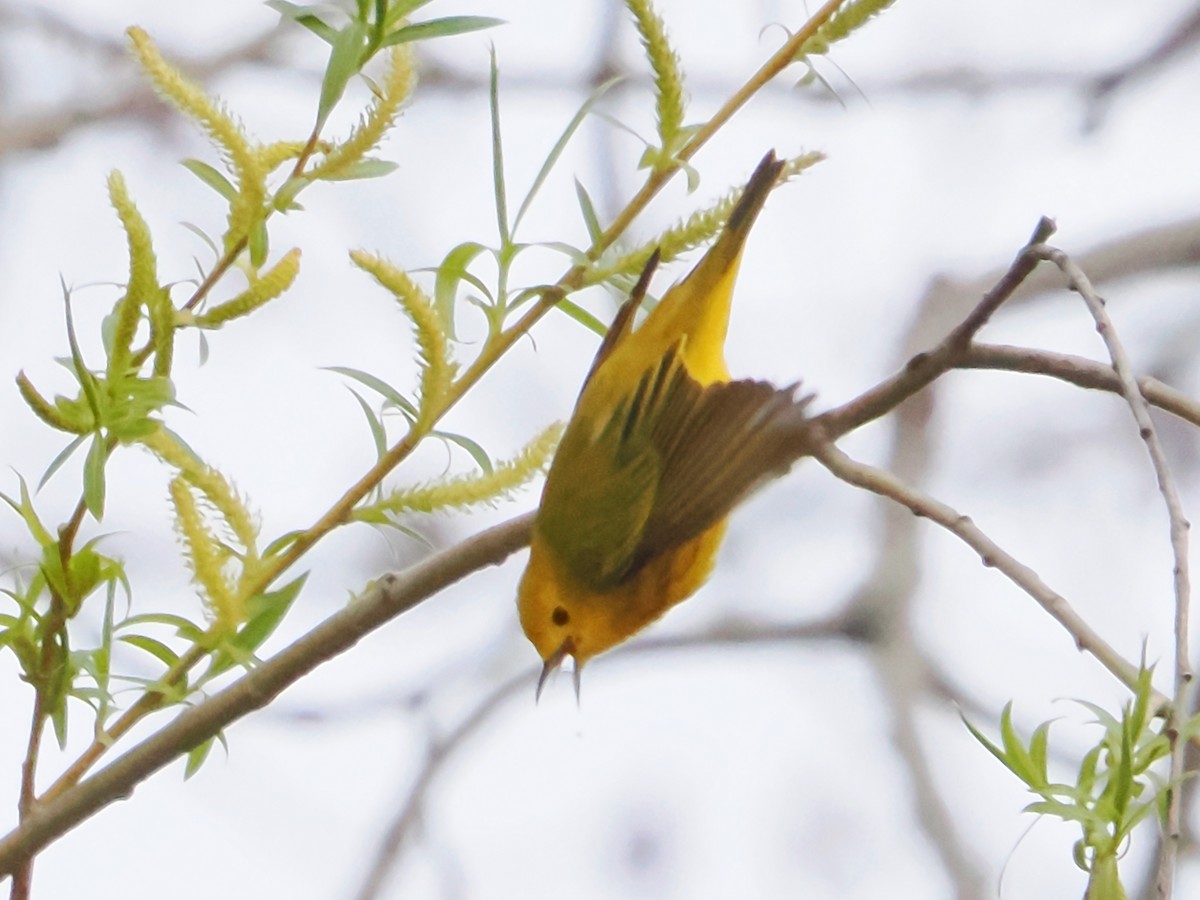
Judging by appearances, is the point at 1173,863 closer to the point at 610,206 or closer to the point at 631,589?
the point at 631,589

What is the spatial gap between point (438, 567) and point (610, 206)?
2088 mm

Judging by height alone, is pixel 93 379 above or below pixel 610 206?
below

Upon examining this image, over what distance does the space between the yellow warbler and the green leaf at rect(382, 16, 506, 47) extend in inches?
23.5

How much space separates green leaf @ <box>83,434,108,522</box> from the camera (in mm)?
641

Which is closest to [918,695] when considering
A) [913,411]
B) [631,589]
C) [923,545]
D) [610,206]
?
[923,545]

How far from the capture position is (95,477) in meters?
0.65

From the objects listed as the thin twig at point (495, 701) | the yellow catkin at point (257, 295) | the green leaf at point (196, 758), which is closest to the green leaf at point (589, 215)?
the yellow catkin at point (257, 295)

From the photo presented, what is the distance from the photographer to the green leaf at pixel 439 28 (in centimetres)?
73

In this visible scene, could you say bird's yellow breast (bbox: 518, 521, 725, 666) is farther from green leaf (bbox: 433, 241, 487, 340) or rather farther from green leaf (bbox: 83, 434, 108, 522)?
green leaf (bbox: 83, 434, 108, 522)

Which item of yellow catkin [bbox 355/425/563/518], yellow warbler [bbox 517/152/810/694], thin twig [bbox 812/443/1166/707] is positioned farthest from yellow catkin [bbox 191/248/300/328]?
yellow warbler [bbox 517/152/810/694]

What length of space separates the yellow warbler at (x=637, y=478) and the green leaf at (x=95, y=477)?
728 mm

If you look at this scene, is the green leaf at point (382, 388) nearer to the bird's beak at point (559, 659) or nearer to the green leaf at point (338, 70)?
the green leaf at point (338, 70)

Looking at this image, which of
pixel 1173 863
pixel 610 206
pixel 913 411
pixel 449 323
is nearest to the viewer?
pixel 1173 863

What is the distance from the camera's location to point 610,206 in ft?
9.21
